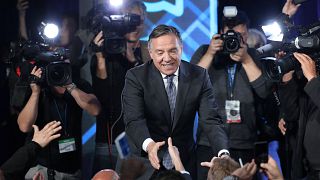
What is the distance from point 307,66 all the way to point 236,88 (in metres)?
0.71

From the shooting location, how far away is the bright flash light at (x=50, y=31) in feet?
12.5

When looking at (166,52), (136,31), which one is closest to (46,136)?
(166,52)

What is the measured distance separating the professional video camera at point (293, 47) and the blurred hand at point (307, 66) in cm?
4

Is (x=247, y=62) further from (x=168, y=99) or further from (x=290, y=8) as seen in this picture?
(x=168, y=99)

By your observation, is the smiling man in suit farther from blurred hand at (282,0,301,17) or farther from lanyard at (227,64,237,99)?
blurred hand at (282,0,301,17)

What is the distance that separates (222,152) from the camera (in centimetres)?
286

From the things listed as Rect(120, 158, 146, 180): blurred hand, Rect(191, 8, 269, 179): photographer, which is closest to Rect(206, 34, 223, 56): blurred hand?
Rect(191, 8, 269, 179): photographer

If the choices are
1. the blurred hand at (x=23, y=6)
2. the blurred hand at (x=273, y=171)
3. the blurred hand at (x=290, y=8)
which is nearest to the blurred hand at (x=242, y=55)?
the blurred hand at (x=290, y=8)

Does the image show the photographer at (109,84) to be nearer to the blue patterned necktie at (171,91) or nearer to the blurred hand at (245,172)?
the blue patterned necktie at (171,91)

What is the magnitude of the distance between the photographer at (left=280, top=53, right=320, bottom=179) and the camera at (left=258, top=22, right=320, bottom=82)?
45 millimetres

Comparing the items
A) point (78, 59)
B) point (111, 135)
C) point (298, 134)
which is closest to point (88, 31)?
point (78, 59)

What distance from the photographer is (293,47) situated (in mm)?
3389

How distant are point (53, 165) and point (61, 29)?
1.33 metres

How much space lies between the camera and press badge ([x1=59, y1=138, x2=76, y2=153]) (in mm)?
3773
